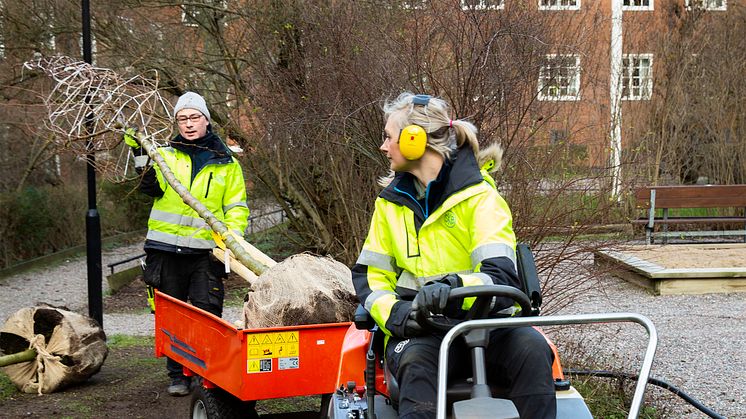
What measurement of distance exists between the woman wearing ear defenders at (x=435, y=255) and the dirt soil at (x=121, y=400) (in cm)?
258

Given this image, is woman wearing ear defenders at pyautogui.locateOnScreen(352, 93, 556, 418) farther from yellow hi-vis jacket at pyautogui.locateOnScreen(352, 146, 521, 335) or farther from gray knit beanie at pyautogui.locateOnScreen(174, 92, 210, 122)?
gray knit beanie at pyautogui.locateOnScreen(174, 92, 210, 122)

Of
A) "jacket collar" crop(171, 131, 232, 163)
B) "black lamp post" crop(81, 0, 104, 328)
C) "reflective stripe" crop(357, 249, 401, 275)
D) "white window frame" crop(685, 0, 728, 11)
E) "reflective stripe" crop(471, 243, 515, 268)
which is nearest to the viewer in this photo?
"reflective stripe" crop(471, 243, 515, 268)

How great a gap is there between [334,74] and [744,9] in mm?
10267

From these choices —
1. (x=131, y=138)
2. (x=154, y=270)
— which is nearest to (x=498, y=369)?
(x=154, y=270)

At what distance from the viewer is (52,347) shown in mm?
6609

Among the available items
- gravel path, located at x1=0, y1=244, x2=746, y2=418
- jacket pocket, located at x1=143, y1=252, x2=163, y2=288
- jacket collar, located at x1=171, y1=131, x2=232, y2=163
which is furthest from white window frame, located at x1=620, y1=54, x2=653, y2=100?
jacket pocket, located at x1=143, y1=252, x2=163, y2=288

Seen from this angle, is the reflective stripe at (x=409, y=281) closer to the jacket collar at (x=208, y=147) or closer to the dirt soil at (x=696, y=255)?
the jacket collar at (x=208, y=147)

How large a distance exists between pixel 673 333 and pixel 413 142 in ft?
19.1

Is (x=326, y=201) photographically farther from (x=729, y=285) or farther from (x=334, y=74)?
(x=729, y=285)

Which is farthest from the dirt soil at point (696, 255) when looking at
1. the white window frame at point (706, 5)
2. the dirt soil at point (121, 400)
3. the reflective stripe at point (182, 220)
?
the reflective stripe at point (182, 220)

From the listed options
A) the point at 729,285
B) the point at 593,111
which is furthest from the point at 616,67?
the point at 729,285

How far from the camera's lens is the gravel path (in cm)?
665

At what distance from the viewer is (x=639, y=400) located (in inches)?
104

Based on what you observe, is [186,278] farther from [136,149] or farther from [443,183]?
[443,183]
